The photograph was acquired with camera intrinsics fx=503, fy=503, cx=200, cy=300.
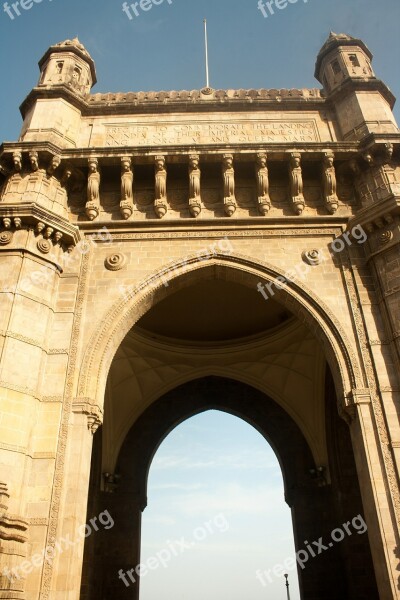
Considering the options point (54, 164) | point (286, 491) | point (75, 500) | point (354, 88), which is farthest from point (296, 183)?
point (286, 491)

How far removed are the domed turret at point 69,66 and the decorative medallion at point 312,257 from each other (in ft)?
23.4

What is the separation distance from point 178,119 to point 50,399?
758 cm

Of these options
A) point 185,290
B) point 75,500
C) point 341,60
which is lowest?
point 75,500

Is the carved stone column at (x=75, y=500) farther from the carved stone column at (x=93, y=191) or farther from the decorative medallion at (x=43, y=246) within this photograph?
the carved stone column at (x=93, y=191)

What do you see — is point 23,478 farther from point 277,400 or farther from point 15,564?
point 277,400

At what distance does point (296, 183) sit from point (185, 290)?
4.88 m

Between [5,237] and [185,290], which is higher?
[185,290]

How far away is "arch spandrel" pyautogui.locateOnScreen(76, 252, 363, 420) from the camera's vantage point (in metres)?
8.70

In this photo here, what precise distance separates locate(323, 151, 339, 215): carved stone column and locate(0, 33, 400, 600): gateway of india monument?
1.5 inches

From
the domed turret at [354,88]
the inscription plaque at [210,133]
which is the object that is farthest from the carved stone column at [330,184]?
the inscription plaque at [210,133]

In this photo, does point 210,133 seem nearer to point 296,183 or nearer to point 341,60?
point 296,183

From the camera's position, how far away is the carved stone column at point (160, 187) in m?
10.5

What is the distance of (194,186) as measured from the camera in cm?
1057

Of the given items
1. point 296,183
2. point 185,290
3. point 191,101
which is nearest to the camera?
point 296,183
